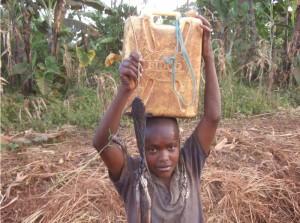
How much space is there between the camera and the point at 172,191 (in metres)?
1.75

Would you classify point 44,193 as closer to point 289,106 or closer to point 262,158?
point 262,158

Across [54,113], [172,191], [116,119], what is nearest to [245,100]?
[54,113]

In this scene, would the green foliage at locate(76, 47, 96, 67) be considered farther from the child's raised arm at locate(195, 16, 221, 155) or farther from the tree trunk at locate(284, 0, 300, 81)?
the child's raised arm at locate(195, 16, 221, 155)

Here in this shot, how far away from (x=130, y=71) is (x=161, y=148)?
390mm

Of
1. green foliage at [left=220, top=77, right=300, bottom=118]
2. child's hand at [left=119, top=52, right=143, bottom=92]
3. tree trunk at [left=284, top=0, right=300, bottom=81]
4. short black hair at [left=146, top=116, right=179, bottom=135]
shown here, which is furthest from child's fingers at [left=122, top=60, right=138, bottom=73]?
tree trunk at [left=284, top=0, right=300, bottom=81]

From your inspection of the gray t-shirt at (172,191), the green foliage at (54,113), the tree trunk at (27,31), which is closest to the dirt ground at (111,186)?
the green foliage at (54,113)

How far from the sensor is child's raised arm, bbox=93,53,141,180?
4.73ft

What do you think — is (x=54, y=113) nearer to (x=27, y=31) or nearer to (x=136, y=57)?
(x=27, y=31)

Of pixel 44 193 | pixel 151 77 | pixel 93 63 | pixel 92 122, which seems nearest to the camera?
pixel 151 77

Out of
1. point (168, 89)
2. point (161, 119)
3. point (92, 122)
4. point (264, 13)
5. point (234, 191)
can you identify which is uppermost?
point (264, 13)

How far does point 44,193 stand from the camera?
10.7 ft

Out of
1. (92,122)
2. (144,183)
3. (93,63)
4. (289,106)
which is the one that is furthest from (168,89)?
(93,63)

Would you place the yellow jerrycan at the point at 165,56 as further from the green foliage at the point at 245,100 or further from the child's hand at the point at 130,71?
the green foliage at the point at 245,100

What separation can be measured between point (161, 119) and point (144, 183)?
1.27 ft
